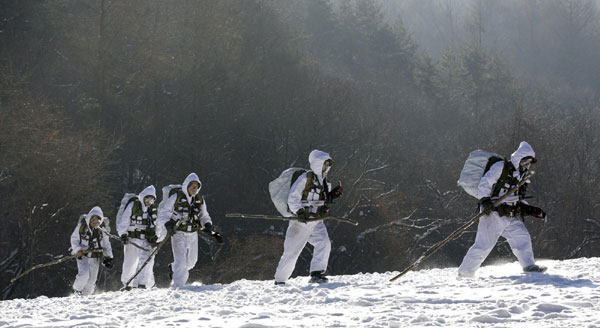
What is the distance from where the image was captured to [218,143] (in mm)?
43125

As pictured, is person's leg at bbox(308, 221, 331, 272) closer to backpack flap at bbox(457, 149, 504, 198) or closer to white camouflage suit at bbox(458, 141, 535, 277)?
white camouflage suit at bbox(458, 141, 535, 277)

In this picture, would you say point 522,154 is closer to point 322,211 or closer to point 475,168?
point 475,168

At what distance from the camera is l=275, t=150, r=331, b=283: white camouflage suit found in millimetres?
13055

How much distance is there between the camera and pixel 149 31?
41719 millimetres

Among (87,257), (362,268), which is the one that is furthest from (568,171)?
(87,257)

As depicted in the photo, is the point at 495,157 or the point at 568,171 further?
the point at 568,171

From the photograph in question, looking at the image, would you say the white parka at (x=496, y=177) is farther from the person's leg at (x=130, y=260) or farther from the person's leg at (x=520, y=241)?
the person's leg at (x=130, y=260)

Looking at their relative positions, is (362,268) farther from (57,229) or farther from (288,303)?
(288,303)

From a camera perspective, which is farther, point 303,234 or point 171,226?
point 171,226

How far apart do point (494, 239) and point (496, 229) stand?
157 millimetres

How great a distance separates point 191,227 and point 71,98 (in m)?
25.3

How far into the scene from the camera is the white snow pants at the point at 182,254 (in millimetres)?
14812

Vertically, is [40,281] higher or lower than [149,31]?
lower

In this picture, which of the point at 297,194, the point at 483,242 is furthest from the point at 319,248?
the point at 483,242
